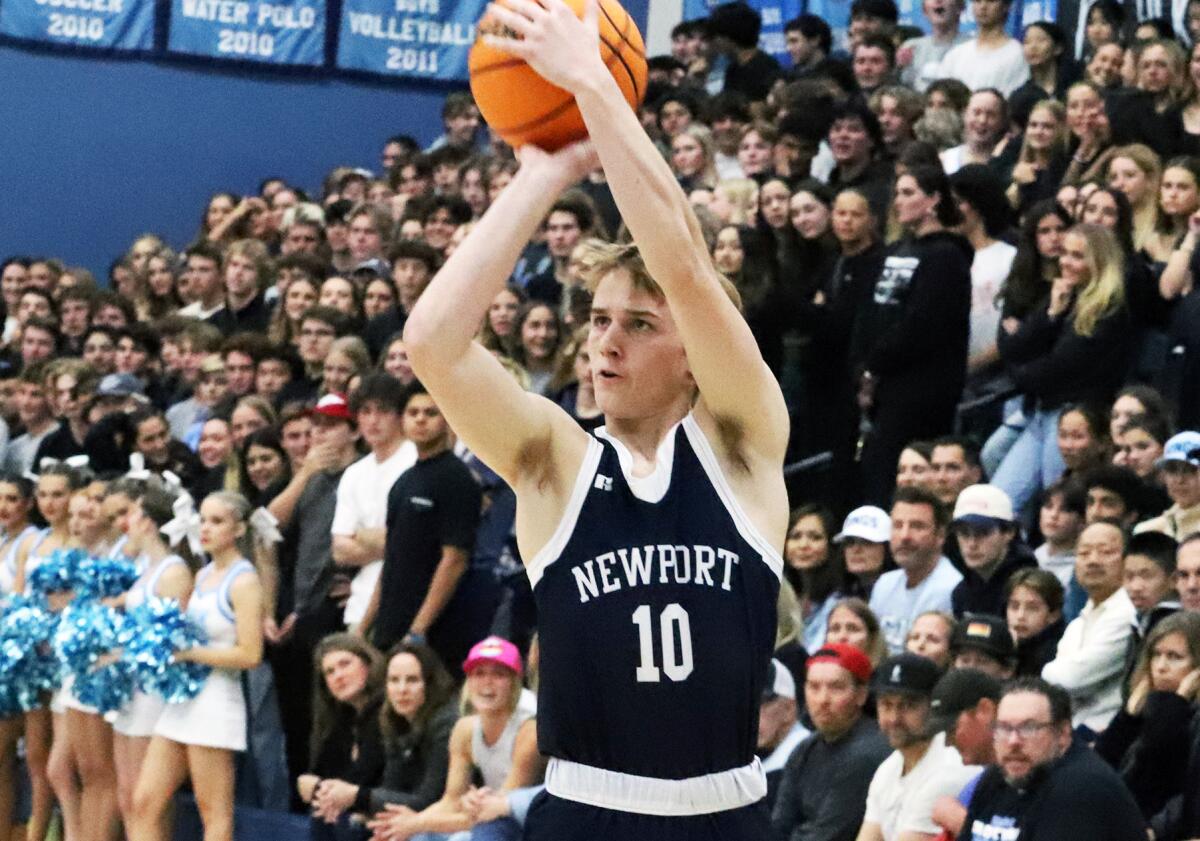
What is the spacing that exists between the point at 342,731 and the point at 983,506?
2960 mm

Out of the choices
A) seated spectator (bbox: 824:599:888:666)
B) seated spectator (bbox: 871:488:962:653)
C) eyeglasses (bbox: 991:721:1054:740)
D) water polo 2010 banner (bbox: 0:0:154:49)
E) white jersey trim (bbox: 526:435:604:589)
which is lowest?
eyeglasses (bbox: 991:721:1054:740)

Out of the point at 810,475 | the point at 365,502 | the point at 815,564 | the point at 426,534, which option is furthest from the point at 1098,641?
the point at 365,502

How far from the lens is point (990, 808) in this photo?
6.93 metres

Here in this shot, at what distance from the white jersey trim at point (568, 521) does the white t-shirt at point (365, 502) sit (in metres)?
6.45

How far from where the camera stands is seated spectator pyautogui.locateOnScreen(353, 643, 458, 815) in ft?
29.7

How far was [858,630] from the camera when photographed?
8273 millimetres

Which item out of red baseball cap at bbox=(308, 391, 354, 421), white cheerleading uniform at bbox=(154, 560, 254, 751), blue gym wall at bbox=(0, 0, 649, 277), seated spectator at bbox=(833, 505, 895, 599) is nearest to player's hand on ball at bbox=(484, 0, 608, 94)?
seated spectator at bbox=(833, 505, 895, 599)

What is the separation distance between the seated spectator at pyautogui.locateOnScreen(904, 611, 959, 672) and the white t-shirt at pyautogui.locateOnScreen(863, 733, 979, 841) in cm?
50

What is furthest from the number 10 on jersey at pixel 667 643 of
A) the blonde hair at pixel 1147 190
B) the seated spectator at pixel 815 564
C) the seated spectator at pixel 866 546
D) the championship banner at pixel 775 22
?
the championship banner at pixel 775 22

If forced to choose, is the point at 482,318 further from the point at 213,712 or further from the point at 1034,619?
the point at 213,712

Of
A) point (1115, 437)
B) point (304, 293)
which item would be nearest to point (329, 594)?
point (304, 293)

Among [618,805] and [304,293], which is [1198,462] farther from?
[304,293]

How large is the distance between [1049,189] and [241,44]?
319 inches

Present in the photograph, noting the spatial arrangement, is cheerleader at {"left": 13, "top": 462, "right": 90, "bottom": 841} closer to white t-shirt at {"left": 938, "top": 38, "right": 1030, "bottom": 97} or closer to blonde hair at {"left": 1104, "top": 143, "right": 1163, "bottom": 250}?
blonde hair at {"left": 1104, "top": 143, "right": 1163, "bottom": 250}
